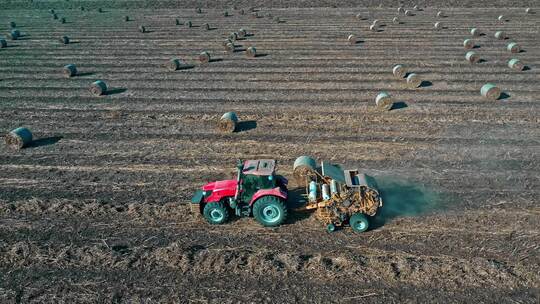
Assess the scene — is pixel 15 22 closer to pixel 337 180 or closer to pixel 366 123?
pixel 366 123

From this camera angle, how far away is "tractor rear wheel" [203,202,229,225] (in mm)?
10938

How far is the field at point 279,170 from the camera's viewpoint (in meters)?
9.16

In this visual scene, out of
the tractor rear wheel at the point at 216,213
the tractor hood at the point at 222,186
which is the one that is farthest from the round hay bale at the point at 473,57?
the tractor rear wheel at the point at 216,213

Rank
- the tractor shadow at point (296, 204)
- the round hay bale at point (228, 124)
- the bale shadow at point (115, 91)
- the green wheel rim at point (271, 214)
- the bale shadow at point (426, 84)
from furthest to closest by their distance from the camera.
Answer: the bale shadow at point (115, 91) → the bale shadow at point (426, 84) → the round hay bale at point (228, 124) → the tractor shadow at point (296, 204) → the green wheel rim at point (271, 214)

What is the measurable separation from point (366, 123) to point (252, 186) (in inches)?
333

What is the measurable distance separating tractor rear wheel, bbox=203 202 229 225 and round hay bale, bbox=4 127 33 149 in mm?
9419

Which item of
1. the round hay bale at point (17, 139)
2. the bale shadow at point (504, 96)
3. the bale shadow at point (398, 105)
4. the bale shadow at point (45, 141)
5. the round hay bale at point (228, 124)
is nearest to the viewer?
the round hay bale at point (17, 139)

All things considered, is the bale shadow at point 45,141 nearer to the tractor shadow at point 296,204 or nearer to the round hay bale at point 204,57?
the tractor shadow at point 296,204

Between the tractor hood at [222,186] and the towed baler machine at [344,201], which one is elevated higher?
the tractor hood at [222,186]

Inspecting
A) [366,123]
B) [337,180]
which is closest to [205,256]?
[337,180]

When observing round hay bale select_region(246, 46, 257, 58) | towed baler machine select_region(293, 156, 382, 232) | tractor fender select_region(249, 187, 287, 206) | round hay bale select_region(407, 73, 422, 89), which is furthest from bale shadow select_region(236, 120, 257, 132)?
round hay bale select_region(246, 46, 257, 58)

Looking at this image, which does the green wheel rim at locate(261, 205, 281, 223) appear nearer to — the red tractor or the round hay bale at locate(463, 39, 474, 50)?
the red tractor

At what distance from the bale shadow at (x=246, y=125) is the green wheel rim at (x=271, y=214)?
23.3ft

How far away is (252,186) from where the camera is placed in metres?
10.9
